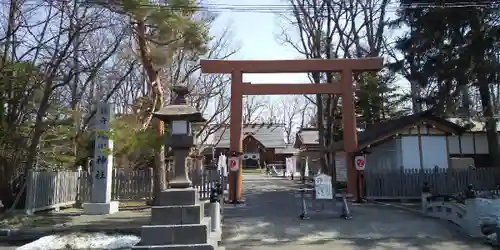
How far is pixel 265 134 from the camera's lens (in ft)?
193

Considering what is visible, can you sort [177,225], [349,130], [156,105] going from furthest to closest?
[349,130] → [156,105] → [177,225]

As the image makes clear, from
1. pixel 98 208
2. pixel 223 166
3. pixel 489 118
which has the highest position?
pixel 489 118

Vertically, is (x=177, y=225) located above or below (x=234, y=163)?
below

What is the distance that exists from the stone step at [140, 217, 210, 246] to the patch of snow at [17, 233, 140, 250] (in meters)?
1.45

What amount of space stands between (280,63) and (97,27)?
24.9 feet

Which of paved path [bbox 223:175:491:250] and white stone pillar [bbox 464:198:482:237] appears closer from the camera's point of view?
paved path [bbox 223:175:491:250]

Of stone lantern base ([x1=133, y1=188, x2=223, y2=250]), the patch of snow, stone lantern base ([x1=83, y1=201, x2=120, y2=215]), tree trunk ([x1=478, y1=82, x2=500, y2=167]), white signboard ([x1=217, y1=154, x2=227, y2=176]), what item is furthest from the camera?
white signboard ([x1=217, y1=154, x2=227, y2=176])

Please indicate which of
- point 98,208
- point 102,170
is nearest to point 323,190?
point 98,208

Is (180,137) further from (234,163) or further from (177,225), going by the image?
(234,163)

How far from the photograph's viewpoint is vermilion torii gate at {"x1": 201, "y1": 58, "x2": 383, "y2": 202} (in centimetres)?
1731

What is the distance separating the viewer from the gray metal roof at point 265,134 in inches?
2183

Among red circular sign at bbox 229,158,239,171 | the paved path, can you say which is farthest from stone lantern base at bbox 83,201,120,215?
red circular sign at bbox 229,158,239,171

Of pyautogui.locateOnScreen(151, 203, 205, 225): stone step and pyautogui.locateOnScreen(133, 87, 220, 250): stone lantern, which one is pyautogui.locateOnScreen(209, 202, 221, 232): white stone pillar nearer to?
pyautogui.locateOnScreen(133, 87, 220, 250): stone lantern

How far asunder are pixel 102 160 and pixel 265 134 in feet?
144
